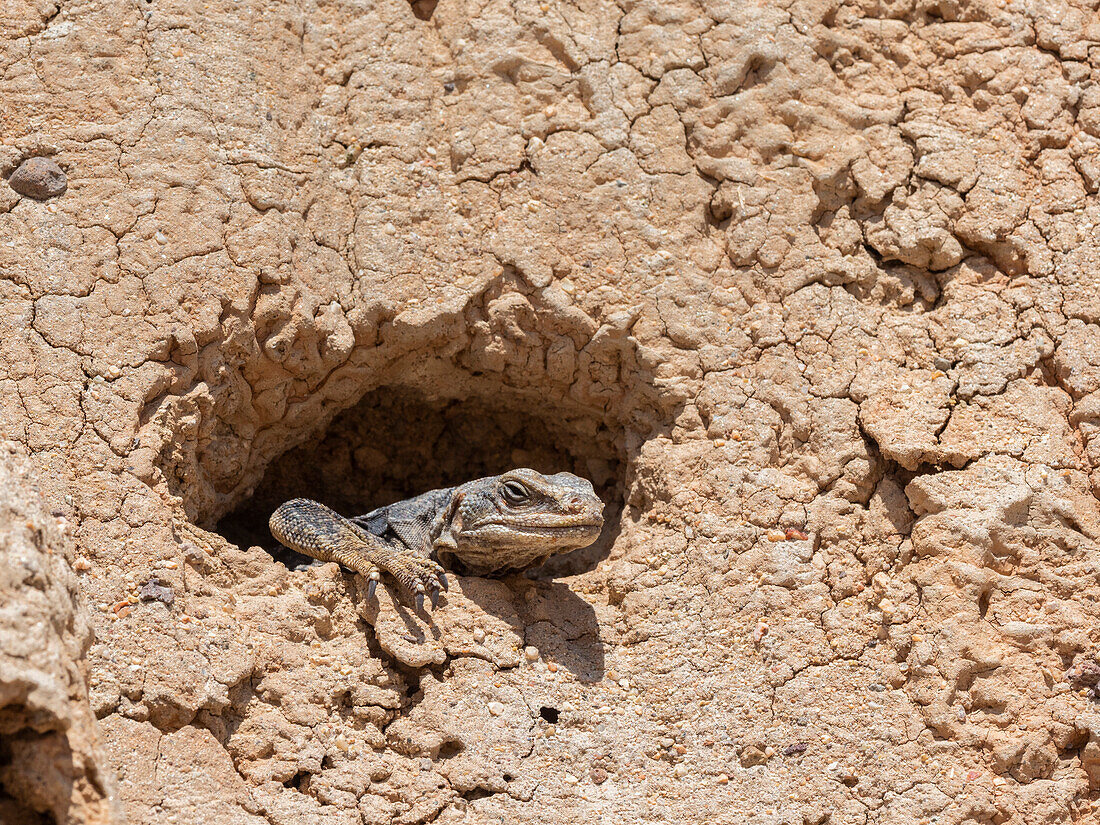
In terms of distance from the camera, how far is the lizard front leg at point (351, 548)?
4.95m

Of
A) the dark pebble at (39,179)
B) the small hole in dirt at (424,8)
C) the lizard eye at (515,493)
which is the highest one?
the small hole in dirt at (424,8)

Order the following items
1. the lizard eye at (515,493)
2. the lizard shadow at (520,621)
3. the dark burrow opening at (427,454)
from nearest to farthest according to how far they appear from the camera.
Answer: the lizard shadow at (520,621) < the lizard eye at (515,493) < the dark burrow opening at (427,454)

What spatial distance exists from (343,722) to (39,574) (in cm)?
185

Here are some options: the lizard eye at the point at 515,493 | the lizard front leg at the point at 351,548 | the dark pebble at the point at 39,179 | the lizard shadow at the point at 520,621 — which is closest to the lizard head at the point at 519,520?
the lizard eye at the point at 515,493

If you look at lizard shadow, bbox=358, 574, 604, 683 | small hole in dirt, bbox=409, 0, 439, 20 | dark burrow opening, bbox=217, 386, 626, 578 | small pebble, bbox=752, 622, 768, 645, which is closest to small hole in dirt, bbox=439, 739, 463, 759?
lizard shadow, bbox=358, 574, 604, 683

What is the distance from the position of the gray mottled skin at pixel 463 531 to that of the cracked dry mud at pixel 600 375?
7.9 inches

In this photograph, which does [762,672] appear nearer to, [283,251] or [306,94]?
[283,251]

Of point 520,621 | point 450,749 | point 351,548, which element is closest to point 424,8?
point 351,548

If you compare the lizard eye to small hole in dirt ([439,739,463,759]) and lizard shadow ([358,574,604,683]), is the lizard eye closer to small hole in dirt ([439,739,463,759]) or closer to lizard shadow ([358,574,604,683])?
lizard shadow ([358,574,604,683])

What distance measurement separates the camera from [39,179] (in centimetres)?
508

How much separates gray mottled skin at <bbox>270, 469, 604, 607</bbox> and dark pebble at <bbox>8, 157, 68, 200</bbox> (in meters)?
1.89

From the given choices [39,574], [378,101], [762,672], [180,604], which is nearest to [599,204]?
[378,101]

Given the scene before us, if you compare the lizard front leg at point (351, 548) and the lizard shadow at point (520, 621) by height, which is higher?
the lizard front leg at point (351, 548)

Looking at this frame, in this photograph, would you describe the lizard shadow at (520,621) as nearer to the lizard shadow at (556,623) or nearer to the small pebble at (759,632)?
the lizard shadow at (556,623)
